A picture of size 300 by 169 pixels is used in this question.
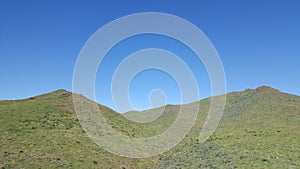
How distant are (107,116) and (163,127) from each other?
14.6 meters

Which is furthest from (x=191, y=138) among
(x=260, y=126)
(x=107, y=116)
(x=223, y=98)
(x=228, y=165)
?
(x=223, y=98)

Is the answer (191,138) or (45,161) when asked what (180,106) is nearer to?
(191,138)

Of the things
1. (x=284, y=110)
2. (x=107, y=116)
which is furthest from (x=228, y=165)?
(x=284, y=110)

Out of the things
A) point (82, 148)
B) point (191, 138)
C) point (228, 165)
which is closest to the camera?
point (228, 165)

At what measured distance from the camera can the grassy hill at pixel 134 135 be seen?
36862 millimetres

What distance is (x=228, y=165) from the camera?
34688 mm

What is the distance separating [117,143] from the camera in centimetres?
4941

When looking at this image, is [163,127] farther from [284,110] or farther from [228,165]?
[228,165]

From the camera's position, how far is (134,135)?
5675 cm

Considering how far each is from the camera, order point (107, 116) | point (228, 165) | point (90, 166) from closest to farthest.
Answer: point (228, 165) < point (90, 166) < point (107, 116)

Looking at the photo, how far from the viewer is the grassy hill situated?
36862 millimetres

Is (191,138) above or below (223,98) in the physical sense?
below

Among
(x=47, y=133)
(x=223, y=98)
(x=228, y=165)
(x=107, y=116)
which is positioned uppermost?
(x=223, y=98)

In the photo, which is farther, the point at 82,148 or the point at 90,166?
the point at 82,148
